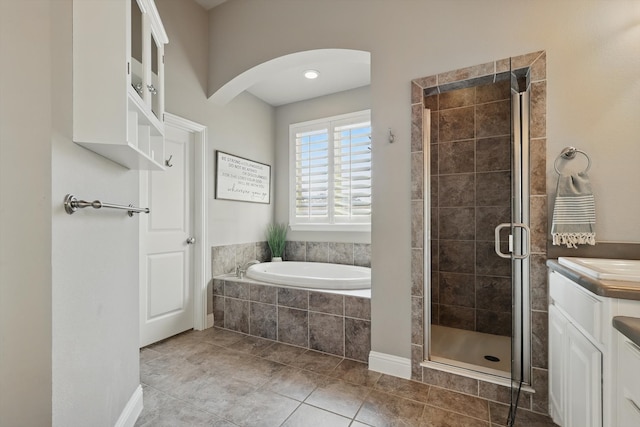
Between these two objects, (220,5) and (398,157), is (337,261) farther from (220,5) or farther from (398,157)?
(220,5)

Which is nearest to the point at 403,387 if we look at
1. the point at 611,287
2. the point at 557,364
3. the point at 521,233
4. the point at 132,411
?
the point at 557,364

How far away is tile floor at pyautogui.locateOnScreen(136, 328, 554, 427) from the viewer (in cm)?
156

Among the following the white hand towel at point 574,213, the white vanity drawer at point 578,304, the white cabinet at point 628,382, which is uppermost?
the white hand towel at point 574,213

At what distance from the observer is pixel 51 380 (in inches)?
36.2

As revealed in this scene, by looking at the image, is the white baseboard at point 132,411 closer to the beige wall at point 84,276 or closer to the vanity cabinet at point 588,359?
the beige wall at point 84,276

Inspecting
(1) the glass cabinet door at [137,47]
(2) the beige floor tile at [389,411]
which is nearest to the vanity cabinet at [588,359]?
(2) the beige floor tile at [389,411]

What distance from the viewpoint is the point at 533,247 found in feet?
5.40

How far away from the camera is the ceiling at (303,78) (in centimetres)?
261

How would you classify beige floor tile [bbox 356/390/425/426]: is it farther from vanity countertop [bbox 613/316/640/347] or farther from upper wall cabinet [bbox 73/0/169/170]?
upper wall cabinet [bbox 73/0/169/170]

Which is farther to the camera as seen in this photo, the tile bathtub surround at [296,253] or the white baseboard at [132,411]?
the tile bathtub surround at [296,253]

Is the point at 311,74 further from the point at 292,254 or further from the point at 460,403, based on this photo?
the point at 460,403

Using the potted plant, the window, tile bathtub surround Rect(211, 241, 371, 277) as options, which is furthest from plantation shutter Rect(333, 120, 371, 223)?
the potted plant

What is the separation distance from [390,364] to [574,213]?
57.3 inches

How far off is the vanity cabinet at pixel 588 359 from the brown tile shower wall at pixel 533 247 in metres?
0.11
